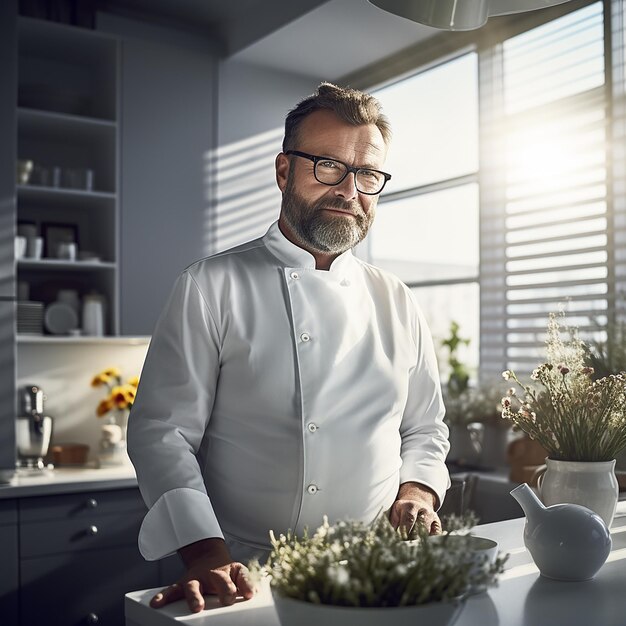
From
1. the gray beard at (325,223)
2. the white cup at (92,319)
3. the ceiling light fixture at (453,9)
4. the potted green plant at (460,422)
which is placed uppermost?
the ceiling light fixture at (453,9)

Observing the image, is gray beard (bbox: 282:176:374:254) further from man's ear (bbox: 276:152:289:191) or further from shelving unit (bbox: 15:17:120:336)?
shelving unit (bbox: 15:17:120:336)

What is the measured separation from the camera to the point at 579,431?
1.59m

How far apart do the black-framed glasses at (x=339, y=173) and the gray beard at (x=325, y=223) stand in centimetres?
4

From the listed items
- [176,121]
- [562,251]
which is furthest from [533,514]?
[176,121]

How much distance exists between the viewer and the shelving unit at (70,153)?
349 centimetres

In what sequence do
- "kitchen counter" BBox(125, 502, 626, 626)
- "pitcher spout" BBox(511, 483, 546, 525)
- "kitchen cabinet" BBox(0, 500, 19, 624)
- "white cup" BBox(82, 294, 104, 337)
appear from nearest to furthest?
1. "kitchen counter" BBox(125, 502, 626, 626)
2. "pitcher spout" BBox(511, 483, 546, 525)
3. "kitchen cabinet" BBox(0, 500, 19, 624)
4. "white cup" BBox(82, 294, 104, 337)

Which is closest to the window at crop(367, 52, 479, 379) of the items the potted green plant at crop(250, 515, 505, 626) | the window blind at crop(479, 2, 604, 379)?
the window blind at crop(479, 2, 604, 379)

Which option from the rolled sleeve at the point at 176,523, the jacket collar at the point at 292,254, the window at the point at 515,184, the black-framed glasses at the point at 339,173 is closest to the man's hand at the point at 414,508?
the rolled sleeve at the point at 176,523

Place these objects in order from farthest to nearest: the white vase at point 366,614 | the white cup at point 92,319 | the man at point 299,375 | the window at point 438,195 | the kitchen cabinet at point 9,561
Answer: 1. the window at point 438,195
2. the white cup at point 92,319
3. the kitchen cabinet at point 9,561
4. the man at point 299,375
5. the white vase at point 366,614

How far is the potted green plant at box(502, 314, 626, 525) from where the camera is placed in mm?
1571

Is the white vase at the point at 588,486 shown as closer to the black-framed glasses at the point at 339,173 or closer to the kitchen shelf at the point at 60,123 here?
the black-framed glasses at the point at 339,173

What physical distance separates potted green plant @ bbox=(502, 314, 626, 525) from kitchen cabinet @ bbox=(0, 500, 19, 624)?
207cm

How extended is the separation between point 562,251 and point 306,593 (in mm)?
2716

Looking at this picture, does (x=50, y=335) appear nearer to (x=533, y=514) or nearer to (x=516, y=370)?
(x=516, y=370)
